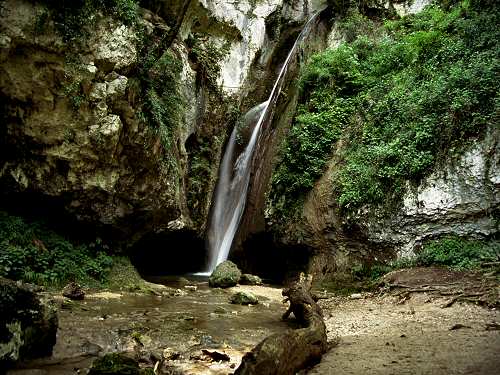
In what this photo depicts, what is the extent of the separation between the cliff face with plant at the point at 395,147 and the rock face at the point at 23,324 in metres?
8.13

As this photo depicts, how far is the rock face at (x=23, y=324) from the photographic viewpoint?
387cm

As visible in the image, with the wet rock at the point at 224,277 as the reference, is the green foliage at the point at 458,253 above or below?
above

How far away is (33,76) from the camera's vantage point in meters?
8.47

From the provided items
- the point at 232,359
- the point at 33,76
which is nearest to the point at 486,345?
the point at 232,359

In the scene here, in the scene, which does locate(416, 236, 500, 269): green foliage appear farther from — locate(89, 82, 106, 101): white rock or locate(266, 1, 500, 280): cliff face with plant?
locate(89, 82, 106, 101): white rock

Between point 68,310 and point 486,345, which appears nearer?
point 486,345

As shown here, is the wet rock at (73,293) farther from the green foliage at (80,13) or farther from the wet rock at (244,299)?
the green foliage at (80,13)

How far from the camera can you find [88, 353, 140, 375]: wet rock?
11.3 ft

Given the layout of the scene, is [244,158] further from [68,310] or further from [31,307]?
[31,307]

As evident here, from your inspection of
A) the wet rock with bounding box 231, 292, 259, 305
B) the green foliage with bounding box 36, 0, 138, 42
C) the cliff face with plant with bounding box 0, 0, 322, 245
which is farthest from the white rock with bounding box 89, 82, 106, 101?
the wet rock with bounding box 231, 292, 259, 305

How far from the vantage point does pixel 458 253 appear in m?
8.69

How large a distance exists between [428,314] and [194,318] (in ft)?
13.2

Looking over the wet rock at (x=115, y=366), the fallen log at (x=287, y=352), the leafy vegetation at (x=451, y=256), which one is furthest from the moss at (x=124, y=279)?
the leafy vegetation at (x=451, y=256)

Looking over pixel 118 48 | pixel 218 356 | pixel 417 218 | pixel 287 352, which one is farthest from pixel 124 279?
pixel 417 218
